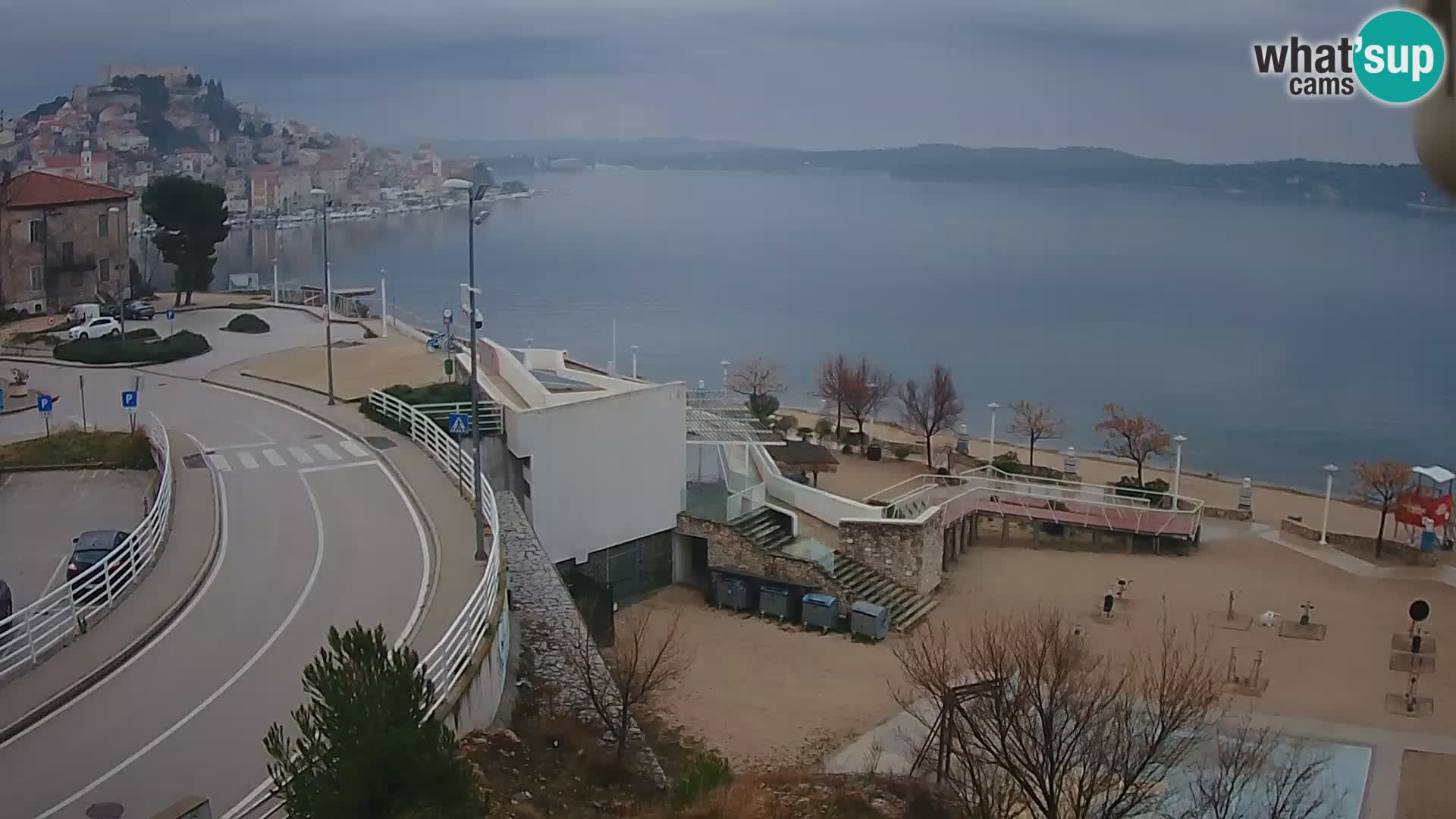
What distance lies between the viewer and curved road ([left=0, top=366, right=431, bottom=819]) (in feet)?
37.6

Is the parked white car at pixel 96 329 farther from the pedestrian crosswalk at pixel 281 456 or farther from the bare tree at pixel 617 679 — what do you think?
the bare tree at pixel 617 679

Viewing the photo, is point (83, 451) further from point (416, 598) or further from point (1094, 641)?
point (1094, 641)

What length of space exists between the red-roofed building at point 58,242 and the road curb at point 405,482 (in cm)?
1795

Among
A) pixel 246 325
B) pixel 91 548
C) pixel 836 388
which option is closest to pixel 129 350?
pixel 246 325

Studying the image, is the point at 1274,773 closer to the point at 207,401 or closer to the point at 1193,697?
the point at 1193,697

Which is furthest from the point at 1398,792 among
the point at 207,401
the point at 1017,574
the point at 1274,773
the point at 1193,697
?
the point at 207,401

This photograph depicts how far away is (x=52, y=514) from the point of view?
883 inches

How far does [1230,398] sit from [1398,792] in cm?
5712

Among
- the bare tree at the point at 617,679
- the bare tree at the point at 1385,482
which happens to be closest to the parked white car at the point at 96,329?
the bare tree at the point at 617,679

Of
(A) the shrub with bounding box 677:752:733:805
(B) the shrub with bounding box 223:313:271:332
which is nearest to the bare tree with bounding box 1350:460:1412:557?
(A) the shrub with bounding box 677:752:733:805

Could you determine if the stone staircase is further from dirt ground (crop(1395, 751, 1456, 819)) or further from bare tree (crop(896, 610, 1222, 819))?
dirt ground (crop(1395, 751, 1456, 819))

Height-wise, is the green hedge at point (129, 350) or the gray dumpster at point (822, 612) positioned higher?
the green hedge at point (129, 350)

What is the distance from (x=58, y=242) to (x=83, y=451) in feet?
83.5

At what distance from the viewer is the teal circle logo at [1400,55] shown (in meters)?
3.23
